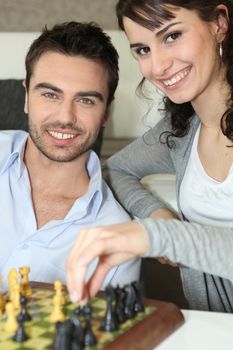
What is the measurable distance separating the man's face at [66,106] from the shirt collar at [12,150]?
0.19 feet

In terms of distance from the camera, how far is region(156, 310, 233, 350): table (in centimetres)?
97

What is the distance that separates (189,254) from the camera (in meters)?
1.05

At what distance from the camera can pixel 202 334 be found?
101 centimetres

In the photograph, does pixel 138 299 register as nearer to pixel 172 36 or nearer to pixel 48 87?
pixel 172 36

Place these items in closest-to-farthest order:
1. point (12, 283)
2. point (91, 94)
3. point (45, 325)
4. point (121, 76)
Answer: point (45, 325) → point (12, 283) → point (91, 94) → point (121, 76)

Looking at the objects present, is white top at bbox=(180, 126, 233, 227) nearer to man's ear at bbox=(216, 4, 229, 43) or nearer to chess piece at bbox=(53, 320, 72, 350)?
man's ear at bbox=(216, 4, 229, 43)

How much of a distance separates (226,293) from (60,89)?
2.34 feet

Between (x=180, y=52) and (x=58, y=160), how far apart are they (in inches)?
18.9

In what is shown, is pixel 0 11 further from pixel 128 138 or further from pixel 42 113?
pixel 42 113

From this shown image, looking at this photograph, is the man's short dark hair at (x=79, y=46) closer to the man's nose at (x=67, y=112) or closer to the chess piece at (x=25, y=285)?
the man's nose at (x=67, y=112)

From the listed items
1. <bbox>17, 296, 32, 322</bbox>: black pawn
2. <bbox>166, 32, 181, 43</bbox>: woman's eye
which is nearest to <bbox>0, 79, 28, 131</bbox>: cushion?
<bbox>166, 32, 181, 43</bbox>: woman's eye

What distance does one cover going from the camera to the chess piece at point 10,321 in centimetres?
97

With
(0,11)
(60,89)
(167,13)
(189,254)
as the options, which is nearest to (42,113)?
(60,89)

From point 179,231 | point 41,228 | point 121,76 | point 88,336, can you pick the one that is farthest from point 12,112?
point 88,336
